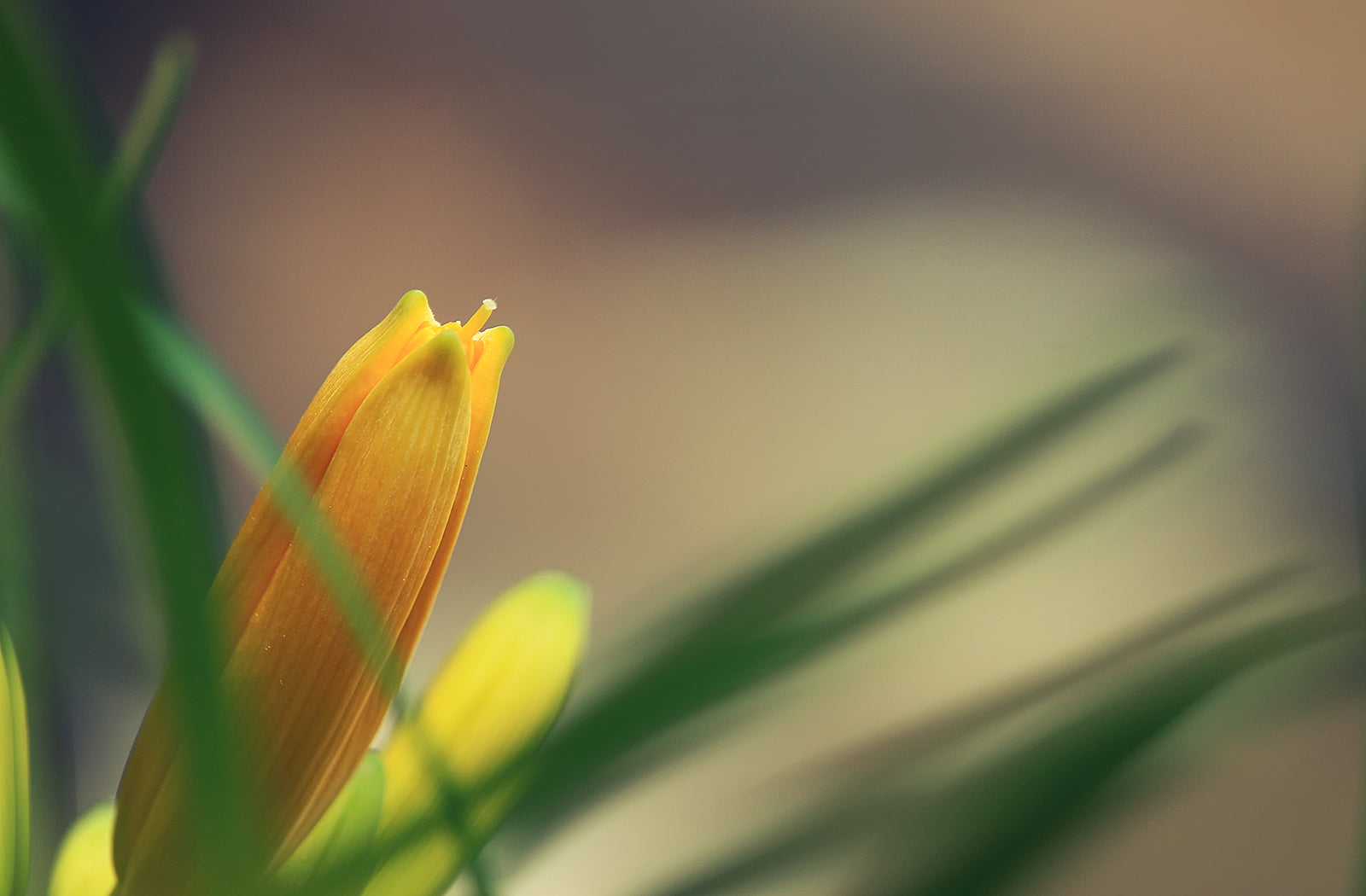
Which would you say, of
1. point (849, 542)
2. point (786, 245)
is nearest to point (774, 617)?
point (849, 542)

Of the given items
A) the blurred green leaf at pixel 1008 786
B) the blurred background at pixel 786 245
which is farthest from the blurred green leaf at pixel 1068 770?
the blurred background at pixel 786 245

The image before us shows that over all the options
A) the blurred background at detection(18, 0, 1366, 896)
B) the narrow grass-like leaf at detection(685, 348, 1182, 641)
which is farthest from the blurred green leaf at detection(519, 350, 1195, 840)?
the blurred background at detection(18, 0, 1366, 896)

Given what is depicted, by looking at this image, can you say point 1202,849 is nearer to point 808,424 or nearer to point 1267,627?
point 808,424

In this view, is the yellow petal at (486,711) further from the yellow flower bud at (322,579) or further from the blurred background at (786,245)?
the blurred background at (786,245)

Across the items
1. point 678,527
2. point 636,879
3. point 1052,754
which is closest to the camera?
point 1052,754

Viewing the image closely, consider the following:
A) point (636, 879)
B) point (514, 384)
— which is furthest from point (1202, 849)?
point (514, 384)

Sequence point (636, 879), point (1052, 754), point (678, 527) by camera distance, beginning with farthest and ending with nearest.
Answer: point (678, 527), point (636, 879), point (1052, 754)

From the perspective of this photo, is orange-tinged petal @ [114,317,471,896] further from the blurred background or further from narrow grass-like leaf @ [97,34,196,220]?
the blurred background
